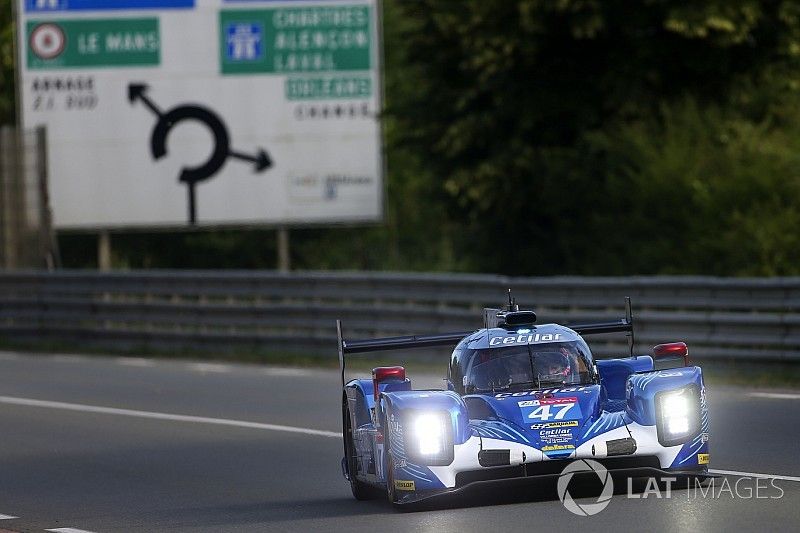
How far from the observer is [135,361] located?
2525 centimetres

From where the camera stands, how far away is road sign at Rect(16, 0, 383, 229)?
3162 cm

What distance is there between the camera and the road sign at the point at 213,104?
31625 millimetres

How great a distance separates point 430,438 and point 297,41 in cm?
2208

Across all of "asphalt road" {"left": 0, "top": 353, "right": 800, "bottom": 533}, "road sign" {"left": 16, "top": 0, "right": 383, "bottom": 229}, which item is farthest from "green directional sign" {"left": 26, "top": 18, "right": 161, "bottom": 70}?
"asphalt road" {"left": 0, "top": 353, "right": 800, "bottom": 533}

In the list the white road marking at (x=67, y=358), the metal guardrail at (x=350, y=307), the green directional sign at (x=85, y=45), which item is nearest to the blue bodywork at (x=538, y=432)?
the metal guardrail at (x=350, y=307)

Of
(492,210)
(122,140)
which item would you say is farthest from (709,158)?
(122,140)

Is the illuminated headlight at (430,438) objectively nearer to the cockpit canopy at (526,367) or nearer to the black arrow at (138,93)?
the cockpit canopy at (526,367)

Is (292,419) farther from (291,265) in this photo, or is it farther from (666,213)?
(291,265)

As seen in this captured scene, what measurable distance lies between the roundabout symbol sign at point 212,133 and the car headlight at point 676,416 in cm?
2181

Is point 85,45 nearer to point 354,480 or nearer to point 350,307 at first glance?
point 350,307

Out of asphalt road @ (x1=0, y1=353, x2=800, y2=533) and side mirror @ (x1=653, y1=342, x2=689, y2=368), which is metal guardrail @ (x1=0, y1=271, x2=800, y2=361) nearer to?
asphalt road @ (x1=0, y1=353, x2=800, y2=533)

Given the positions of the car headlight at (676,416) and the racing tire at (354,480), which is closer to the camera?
the car headlight at (676,416)

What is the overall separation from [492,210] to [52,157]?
25.6 ft

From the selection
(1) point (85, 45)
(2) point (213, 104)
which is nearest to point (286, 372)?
(2) point (213, 104)
